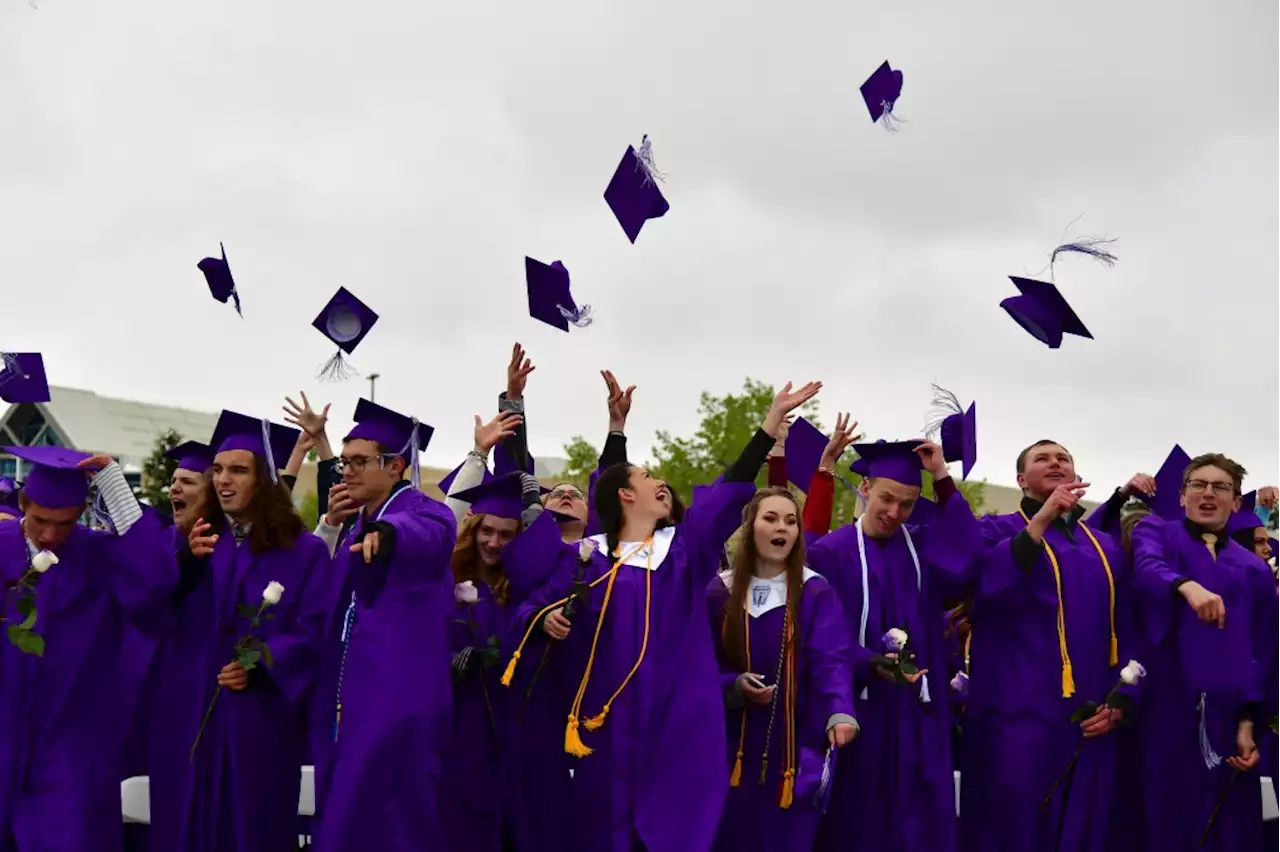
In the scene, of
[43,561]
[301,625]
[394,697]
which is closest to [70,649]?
[43,561]

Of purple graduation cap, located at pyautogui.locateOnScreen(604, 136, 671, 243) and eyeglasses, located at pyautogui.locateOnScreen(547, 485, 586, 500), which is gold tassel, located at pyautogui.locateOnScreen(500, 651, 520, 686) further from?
purple graduation cap, located at pyautogui.locateOnScreen(604, 136, 671, 243)

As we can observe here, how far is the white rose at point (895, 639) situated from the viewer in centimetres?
684

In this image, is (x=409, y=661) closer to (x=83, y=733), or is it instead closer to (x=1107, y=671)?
(x=83, y=733)

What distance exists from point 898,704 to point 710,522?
1.33m

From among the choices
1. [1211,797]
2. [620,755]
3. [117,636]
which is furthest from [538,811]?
[1211,797]

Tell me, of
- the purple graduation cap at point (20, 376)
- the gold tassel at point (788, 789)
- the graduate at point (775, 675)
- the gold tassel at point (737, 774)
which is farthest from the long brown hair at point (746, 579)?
the purple graduation cap at point (20, 376)

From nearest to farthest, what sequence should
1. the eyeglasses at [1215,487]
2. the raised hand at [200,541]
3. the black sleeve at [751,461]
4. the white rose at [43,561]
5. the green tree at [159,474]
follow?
the white rose at [43,561] < the black sleeve at [751,461] < the raised hand at [200,541] < the eyeglasses at [1215,487] < the green tree at [159,474]

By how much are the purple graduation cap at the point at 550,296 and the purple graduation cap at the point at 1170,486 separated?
325 cm

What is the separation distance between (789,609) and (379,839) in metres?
1.92

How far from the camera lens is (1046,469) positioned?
7617 mm

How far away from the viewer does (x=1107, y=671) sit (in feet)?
24.8

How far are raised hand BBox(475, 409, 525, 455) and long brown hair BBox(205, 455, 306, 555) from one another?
887 millimetres

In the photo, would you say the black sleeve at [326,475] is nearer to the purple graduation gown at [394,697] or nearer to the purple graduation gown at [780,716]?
the purple graduation gown at [394,697]

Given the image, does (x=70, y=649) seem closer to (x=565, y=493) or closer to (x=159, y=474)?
(x=565, y=493)
